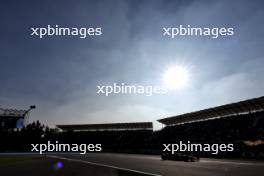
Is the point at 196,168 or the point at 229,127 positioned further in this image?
the point at 229,127

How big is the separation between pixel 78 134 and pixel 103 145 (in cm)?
1427

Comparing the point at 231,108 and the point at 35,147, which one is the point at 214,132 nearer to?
the point at 231,108

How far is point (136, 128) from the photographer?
287ft

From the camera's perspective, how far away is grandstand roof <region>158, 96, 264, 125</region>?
52.2 m

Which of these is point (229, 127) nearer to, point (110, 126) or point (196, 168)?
point (196, 168)

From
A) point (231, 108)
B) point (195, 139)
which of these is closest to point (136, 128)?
point (195, 139)

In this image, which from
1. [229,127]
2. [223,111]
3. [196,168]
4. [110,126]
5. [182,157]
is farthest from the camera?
[110,126]

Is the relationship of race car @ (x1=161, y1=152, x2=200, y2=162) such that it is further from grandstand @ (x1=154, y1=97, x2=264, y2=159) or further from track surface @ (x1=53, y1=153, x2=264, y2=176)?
grandstand @ (x1=154, y1=97, x2=264, y2=159)

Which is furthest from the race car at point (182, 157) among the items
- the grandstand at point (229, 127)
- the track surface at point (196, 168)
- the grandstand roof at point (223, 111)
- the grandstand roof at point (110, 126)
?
the grandstand roof at point (110, 126)

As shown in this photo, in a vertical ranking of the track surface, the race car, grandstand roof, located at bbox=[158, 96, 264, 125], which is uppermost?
grandstand roof, located at bbox=[158, 96, 264, 125]

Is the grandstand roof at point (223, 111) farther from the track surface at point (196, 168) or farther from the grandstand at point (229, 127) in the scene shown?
the track surface at point (196, 168)

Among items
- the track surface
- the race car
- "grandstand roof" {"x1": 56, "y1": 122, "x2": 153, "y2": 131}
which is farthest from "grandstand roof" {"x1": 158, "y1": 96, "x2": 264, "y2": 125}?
the track surface

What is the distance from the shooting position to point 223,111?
59125mm

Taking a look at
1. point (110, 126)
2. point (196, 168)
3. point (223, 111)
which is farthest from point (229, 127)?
point (110, 126)
